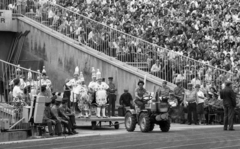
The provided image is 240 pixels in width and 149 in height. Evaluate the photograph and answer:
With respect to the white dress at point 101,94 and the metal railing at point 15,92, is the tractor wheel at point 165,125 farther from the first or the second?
the metal railing at point 15,92

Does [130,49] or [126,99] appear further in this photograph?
[130,49]

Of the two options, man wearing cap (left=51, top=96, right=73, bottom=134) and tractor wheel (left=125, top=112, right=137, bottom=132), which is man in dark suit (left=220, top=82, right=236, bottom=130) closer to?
tractor wheel (left=125, top=112, right=137, bottom=132)

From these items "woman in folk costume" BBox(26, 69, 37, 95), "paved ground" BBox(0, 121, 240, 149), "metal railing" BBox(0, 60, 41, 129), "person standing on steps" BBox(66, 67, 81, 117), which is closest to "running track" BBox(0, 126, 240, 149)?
"paved ground" BBox(0, 121, 240, 149)

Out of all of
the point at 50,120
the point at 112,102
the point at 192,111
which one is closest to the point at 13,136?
the point at 50,120

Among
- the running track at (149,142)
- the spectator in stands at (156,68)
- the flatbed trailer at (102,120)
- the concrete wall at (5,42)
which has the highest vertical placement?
the concrete wall at (5,42)

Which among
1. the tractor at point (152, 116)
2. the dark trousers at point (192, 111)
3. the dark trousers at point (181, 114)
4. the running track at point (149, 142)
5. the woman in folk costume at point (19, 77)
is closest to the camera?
the running track at point (149, 142)

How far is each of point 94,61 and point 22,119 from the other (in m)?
10.3

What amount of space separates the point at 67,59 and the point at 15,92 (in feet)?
34.9

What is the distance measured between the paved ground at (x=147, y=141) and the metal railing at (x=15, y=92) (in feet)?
5.50

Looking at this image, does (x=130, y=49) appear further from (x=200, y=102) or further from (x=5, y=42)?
(x=5, y=42)

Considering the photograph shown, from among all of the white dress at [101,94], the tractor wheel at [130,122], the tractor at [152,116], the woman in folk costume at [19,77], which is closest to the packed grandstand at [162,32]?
the white dress at [101,94]

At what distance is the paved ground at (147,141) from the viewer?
19.3m

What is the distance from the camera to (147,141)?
68.2 feet

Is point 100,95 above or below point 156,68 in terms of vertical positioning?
below
